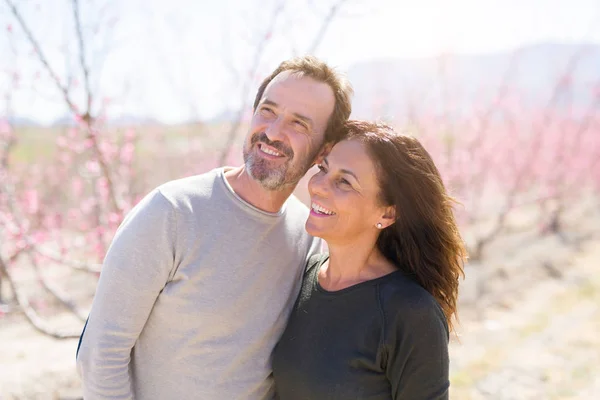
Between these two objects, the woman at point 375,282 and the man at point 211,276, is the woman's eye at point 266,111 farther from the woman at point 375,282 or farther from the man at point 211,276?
the woman at point 375,282

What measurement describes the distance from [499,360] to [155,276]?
4.74 metres

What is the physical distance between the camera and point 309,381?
1.94m

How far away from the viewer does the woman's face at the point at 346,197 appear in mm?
2062

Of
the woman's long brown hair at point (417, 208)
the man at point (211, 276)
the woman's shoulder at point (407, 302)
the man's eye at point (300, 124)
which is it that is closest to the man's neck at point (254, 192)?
the man at point (211, 276)

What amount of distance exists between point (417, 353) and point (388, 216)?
57 centimetres

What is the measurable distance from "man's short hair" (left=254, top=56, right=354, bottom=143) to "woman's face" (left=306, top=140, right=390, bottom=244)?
0.21m

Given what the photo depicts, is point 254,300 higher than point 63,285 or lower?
higher

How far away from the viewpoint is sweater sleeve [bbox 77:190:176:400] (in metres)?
1.87

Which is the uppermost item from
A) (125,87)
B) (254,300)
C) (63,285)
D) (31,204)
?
(125,87)

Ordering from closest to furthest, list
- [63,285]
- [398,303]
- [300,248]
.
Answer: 1. [398,303]
2. [300,248]
3. [63,285]

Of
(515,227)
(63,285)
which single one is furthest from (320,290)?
(515,227)

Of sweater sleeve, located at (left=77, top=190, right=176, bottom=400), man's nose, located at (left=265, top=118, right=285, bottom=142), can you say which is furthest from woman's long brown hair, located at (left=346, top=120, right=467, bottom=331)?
sweater sleeve, located at (left=77, top=190, right=176, bottom=400)

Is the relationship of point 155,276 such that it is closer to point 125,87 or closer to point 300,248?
point 300,248

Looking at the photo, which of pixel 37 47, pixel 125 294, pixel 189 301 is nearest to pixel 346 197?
pixel 189 301
